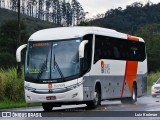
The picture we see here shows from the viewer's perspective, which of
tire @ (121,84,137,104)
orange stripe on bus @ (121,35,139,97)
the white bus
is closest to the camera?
the white bus

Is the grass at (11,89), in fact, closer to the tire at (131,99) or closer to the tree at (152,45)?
the tire at (131,99)

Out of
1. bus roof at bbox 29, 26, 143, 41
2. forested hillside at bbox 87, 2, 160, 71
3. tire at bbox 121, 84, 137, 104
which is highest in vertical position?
forested hillside at bbox 87, 2, 160, 71

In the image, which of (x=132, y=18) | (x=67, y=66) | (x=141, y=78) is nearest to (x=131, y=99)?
(x=141, y=78)

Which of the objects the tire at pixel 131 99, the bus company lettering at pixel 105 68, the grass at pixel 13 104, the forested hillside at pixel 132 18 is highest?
the forested hillside at pixel 132 18

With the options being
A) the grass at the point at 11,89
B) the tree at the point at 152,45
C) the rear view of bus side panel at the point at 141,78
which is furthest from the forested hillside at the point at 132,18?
the grass at the point at 11,89

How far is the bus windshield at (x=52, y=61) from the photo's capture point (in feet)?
66.1

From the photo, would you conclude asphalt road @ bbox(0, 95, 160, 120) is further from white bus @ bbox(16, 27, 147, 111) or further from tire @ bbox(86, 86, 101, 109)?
white bus @ bbox(16, 27, 147, 111)

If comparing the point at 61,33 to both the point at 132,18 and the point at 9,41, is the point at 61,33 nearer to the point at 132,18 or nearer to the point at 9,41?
the point at 9,41

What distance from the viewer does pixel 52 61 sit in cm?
2033

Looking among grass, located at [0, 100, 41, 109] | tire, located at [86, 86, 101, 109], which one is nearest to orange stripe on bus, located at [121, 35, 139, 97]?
tire, located at [86, 86, 101, 109]

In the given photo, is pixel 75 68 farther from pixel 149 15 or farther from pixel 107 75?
pixel 149 15

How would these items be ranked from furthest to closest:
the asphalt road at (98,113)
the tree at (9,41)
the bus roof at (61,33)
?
the tree at (9,41)
the bus roof at (61,33)
the asphalt road at (98,113)

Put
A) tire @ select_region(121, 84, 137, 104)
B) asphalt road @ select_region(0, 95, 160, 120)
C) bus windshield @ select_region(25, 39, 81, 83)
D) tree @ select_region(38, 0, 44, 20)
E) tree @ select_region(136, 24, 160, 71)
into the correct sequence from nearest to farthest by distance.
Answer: asphalt road @ select_region(0, 95, 160, 120), bus windshield @ select_region(25, 39, 81, 83), tire @ select_region(121, 84, 137, 104), tree @ select_region(136, 24, 160, 71), tree @ select_region(38, 0, 44, 20)

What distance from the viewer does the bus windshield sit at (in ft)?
66.1
